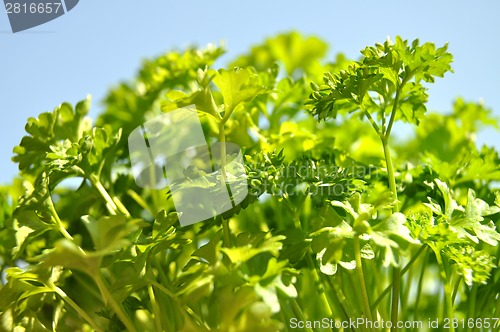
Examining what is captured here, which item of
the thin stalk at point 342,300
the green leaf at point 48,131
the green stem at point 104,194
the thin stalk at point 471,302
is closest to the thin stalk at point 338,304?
the thin stalk at point 342,300

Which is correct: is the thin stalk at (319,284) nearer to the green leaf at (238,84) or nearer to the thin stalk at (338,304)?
the thin stalk at (338,304)

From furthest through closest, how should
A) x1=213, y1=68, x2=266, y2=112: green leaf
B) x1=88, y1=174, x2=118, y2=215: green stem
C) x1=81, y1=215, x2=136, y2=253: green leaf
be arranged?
1. x1=88, y1=174, x2=118, y2=215: green stem
2. x1=213, y1=68, x2=266, y2=112: green leaf
3. x1=81, y1=215, x2=136, y2=253: green leaf

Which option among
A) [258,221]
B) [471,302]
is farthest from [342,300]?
[258,221]

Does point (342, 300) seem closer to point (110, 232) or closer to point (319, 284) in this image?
point (319, 284)

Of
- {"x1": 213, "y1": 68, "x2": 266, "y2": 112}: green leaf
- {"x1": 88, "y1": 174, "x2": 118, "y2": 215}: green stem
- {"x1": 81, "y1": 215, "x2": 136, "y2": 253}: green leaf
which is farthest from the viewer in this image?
{"x1": 88, "y1": 174, "x2": 118, "y2": 215}: green stem

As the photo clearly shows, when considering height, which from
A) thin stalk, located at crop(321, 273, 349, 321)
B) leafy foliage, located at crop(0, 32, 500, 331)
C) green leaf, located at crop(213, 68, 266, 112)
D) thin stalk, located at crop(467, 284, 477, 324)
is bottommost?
thin stalk, located at crop(467, 284, 477, 324)

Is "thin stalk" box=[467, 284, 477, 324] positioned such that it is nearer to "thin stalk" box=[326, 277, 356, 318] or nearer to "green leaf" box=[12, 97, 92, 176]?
"thin stalk" box=[326, 277, 356, 318]

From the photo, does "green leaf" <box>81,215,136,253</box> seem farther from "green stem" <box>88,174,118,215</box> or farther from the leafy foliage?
"green stem" <box>88,174,118,215</box>

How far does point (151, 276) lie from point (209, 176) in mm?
156

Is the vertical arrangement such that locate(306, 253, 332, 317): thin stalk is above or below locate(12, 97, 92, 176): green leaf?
below

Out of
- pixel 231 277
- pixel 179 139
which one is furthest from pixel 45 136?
pixel 231 277

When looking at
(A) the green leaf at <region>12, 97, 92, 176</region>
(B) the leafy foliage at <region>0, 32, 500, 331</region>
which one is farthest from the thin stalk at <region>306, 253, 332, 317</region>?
(A) the green leaf at <region>12, 97, 92, 176</region>

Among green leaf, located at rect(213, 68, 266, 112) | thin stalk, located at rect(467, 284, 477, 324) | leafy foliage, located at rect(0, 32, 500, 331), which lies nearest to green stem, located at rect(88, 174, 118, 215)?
leafy foliage, located at rect(0, 32, 500, 331)

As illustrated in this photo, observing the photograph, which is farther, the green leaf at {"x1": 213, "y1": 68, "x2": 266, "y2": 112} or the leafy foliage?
the green leaf at {"x1": 213, "y1": 68, "x2": 266, "y2": 112}
